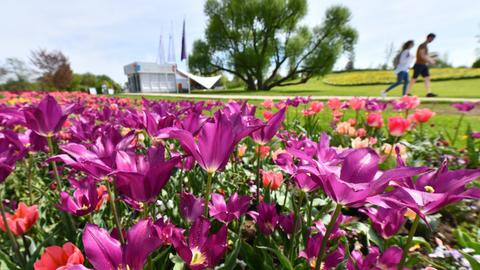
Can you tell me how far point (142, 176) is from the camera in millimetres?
628

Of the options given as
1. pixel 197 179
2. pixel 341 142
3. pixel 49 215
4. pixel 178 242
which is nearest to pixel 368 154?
pixel 178 242

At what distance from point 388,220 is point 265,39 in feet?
107

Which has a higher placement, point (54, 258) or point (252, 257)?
point (54, 258)

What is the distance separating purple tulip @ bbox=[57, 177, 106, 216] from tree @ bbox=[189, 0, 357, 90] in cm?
3057

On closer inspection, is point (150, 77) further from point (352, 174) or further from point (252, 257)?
point (352, 174)

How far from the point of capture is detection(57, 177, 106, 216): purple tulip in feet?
3.14

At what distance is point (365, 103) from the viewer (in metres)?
3.45

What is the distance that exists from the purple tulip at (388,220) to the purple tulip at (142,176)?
0.67 metres

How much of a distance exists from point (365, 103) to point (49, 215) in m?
3.23

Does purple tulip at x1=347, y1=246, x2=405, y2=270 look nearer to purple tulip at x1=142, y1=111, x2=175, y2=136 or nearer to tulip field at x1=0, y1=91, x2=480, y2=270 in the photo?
tulip field at x1=0, y1=91, x2=480, y2=270

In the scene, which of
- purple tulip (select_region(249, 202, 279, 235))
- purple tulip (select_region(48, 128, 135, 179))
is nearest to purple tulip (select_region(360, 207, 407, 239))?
purple tulip (select_region(249, 202, 279, 235))

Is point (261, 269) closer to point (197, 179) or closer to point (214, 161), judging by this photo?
point (214, 161)

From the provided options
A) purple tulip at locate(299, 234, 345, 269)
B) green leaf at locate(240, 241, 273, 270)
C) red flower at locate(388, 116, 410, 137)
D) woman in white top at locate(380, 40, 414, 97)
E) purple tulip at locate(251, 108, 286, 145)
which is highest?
woman in white top at locate(380, 40, 414, 97)

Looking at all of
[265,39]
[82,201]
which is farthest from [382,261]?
[265,39]
